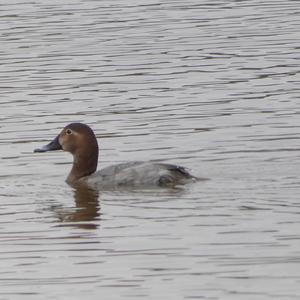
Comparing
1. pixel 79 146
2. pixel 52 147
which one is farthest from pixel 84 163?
pixel 52 147

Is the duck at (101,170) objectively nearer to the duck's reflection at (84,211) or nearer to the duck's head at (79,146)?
the duck's head at (79,146)

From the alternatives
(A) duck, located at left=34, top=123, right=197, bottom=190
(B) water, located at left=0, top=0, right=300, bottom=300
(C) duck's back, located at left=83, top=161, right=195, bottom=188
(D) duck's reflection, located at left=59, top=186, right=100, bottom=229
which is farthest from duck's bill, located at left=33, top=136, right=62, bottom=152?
(C) duck's back, located at left=83, top=161, right=195, bottom=188

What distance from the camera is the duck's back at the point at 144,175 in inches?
633

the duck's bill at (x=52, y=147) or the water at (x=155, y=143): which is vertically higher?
the duck's bill at (x=52, y=147)

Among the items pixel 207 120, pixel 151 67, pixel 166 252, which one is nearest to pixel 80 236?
pixel 166 252

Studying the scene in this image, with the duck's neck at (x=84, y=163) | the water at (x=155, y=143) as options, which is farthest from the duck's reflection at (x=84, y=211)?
the duck's neck at (x=84, y=163)

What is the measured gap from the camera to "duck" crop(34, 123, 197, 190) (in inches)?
634

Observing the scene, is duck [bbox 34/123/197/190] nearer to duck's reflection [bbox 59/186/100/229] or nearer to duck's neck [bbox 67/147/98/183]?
duck's neck [bbox 67/147/98/183]

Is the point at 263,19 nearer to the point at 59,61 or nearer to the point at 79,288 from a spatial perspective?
the point at 59,61

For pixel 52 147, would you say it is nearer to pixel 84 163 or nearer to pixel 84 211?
pixel 84 163

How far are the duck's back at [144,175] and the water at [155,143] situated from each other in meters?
0.17

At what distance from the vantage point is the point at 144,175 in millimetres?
16234

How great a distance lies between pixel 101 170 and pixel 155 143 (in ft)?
5.66

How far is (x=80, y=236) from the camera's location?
13.8 metres
